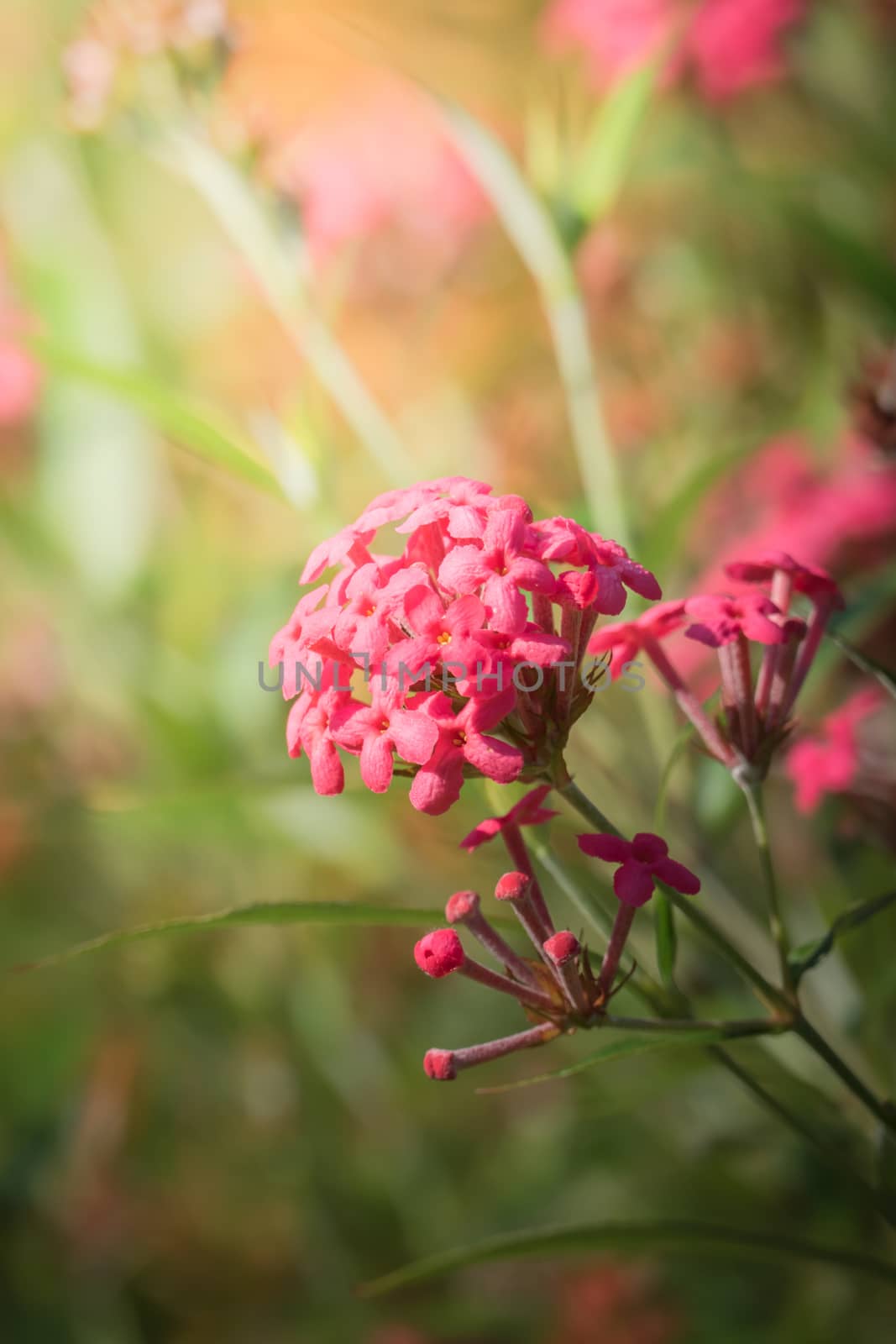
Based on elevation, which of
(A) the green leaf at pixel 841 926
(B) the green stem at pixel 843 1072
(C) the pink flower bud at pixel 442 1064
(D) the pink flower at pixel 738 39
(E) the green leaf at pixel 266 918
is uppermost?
(D) the pink flower at pixel 738 39

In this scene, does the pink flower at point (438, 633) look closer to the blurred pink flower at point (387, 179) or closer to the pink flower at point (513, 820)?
the pink flower at point (513, 820)

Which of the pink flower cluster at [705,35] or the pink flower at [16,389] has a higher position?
the pink flower cluster at [705,35]

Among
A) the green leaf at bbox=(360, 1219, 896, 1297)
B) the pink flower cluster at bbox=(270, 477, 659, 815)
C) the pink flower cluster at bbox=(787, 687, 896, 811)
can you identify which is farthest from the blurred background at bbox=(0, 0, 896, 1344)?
the pink flower cluster at bbox=(270, 477, 659, 815)

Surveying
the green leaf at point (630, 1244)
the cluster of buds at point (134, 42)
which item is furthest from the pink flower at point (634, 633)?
the cluster of buds at point (134, 42)

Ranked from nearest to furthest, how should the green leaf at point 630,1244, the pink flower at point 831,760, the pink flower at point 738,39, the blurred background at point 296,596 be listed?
1. the green leaf at point 630,1244
2. the pink flower at point 831,760
3. the blurred background at point 296,596
4. the pink flower at point 738,39

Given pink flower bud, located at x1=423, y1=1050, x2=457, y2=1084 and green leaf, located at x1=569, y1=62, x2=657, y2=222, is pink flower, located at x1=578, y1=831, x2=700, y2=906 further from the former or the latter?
green leaf, located at x1=569, y1=62, x2=657, y2=222

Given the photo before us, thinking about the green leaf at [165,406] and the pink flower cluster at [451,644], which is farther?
the green leaf at [165,406]

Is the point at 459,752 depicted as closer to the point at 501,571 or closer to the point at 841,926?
the point at 501,571
